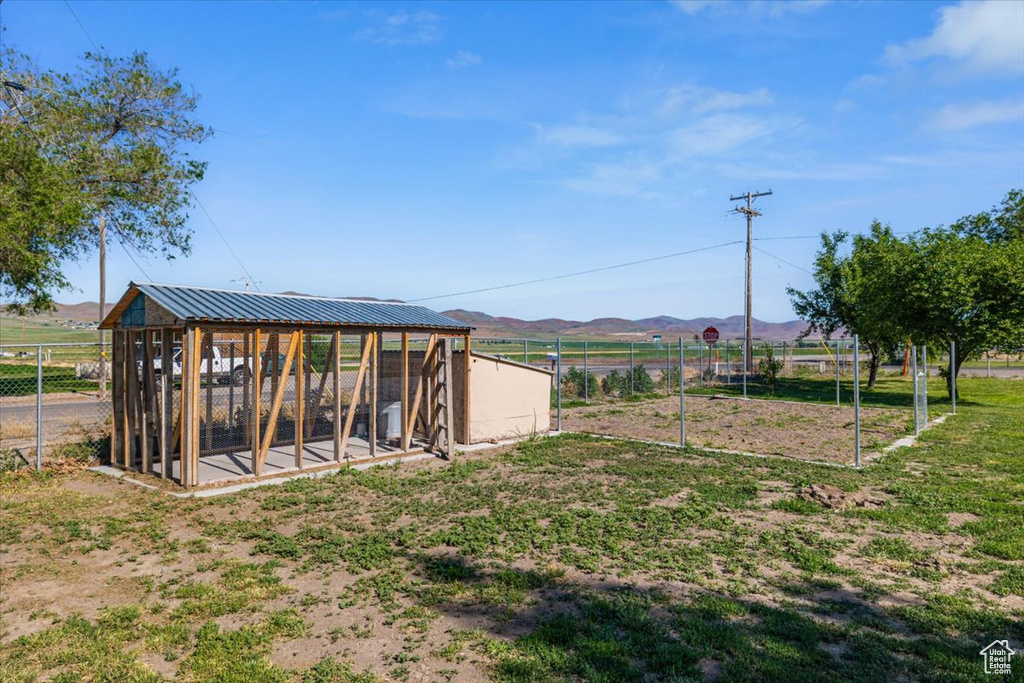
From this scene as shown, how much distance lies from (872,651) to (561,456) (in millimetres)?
7293

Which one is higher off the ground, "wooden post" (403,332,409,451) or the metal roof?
the metal roof

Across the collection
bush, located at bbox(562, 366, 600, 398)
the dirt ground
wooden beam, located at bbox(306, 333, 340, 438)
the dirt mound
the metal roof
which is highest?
the metal roof

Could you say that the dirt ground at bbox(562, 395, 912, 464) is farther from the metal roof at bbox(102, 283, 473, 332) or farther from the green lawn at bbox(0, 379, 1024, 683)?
the metal roof at bbox(102, 283, 473, 332)

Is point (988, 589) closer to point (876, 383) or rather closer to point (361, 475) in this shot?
point (361, 475)

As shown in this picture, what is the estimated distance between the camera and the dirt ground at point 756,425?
486 inches

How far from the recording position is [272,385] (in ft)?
35.1

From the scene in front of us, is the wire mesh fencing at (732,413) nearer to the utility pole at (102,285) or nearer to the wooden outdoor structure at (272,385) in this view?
the wooden outdoor structure at (272,385)

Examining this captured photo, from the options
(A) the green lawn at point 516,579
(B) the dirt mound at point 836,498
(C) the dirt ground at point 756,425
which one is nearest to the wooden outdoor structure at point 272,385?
(A) the green lawn at point 516,579

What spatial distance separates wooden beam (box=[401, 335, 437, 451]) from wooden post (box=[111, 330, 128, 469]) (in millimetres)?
4477

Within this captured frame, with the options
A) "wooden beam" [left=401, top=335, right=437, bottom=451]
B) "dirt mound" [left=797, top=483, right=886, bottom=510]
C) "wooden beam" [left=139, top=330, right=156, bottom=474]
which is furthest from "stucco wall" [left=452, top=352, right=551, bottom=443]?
"dirt mound" [left=797, top=483, right=886, bottom=510]

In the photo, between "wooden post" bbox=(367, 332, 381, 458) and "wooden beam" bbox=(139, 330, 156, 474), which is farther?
"wooden post" bbox=(367, 332, 381, 458)

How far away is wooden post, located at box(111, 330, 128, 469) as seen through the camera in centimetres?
1035

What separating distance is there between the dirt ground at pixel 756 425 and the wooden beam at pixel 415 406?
14.1 ft

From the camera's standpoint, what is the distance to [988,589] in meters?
5.18
